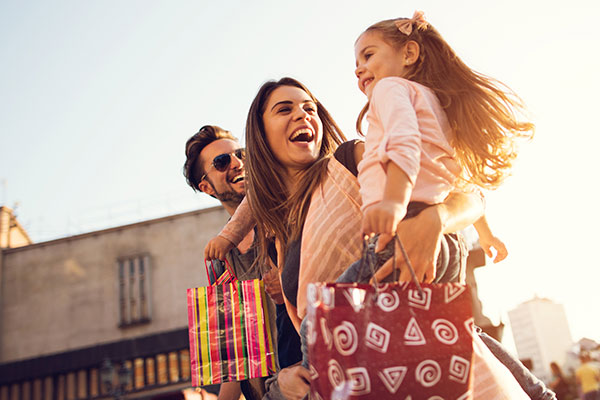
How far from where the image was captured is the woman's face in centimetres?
255

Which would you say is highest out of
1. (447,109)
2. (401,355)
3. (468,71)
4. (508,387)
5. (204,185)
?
(204,185)

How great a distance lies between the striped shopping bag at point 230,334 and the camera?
2.73 m

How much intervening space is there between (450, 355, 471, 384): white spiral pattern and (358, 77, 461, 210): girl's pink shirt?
498 mm

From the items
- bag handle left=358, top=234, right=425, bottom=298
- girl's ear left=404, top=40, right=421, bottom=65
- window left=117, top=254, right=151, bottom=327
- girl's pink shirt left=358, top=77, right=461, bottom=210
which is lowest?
bag handle left=358, top=234, right=425, bottom=298

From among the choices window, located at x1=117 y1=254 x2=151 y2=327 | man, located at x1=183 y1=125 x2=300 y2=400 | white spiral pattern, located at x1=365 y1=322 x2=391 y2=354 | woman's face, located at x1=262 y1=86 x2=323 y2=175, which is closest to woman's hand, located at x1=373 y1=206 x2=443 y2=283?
white spiral pattern, located at x1=365 y1=322 x2=391 y2=354

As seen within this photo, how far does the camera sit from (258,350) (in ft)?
9.00

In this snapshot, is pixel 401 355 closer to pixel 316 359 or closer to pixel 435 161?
pixel 316 359

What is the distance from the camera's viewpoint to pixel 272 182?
2.52m

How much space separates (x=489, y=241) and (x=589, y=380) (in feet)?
25.1

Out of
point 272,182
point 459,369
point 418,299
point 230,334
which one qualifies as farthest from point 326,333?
point 230,334

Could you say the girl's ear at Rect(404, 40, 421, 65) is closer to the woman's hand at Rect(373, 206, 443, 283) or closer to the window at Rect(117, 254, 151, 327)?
the woman's hand at Rect(373, 206, 443, 283)

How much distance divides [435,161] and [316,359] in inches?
29.0

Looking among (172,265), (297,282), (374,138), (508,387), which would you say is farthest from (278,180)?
(172,265)

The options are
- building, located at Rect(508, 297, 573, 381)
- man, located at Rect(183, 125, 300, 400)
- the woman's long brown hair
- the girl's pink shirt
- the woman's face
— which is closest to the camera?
the girl's pink shirt
